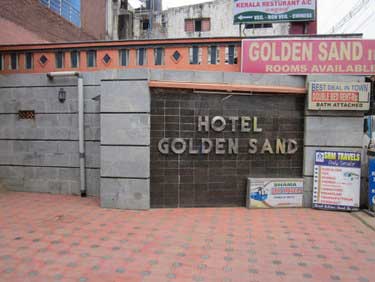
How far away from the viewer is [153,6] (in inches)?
955

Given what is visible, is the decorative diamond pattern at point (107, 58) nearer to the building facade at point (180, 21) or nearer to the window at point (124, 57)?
the window at point (124, 57)

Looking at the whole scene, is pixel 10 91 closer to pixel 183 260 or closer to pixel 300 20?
pixel 183 260

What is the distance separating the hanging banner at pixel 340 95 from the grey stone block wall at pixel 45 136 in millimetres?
5235

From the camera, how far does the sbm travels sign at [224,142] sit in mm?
5730

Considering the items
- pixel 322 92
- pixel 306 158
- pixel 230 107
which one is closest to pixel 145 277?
pixel 230 107

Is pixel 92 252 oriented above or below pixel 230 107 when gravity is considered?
A: below

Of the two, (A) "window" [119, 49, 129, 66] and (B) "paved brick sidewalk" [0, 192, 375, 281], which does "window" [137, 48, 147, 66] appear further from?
(B) "paved brick sidewalk" [0, 192, 375, 281]

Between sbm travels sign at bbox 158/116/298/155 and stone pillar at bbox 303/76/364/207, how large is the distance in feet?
1.27

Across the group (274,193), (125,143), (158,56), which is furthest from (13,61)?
(274,193)

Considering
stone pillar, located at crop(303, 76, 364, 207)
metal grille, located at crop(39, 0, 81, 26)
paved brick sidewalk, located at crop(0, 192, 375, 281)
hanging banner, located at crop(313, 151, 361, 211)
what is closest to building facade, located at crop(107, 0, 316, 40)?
metal grille, located at crop(39, 0, 81, 26)

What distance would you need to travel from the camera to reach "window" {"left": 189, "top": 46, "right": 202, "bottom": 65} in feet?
20.9

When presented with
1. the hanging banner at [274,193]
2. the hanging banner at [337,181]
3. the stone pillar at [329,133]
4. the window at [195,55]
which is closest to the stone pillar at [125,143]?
the window at [195,55]

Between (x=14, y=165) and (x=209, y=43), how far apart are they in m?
6.13

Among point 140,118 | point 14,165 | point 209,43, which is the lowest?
point 14,165
